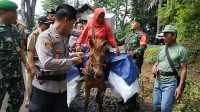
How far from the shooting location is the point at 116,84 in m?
8.12

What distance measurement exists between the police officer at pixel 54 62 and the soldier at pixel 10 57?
4.02ft

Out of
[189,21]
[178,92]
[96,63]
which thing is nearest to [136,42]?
[96,63]

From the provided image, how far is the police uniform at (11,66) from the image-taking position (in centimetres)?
591

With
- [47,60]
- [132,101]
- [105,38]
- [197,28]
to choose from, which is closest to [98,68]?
[105,38]

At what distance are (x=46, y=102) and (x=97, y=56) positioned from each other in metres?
2.97

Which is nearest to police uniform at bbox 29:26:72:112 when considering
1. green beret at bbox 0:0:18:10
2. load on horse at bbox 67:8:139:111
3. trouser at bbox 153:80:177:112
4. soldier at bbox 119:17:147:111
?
green beret at bbox 0:0:18:10

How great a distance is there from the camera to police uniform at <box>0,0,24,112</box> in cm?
591

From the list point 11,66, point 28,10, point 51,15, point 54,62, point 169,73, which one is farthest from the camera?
point 28,10

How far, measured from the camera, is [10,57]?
5.97 metres

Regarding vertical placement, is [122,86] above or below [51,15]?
below

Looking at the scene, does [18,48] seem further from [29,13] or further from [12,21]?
[29,13]

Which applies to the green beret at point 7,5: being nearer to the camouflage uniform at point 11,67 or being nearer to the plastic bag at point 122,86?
the camouflage uniform at point 11,67

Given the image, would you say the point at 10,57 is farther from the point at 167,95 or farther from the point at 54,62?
the point at 167,95

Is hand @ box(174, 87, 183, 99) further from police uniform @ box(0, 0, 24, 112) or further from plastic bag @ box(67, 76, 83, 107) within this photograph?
plastic bag @ box(67, 76, 83, 107)
